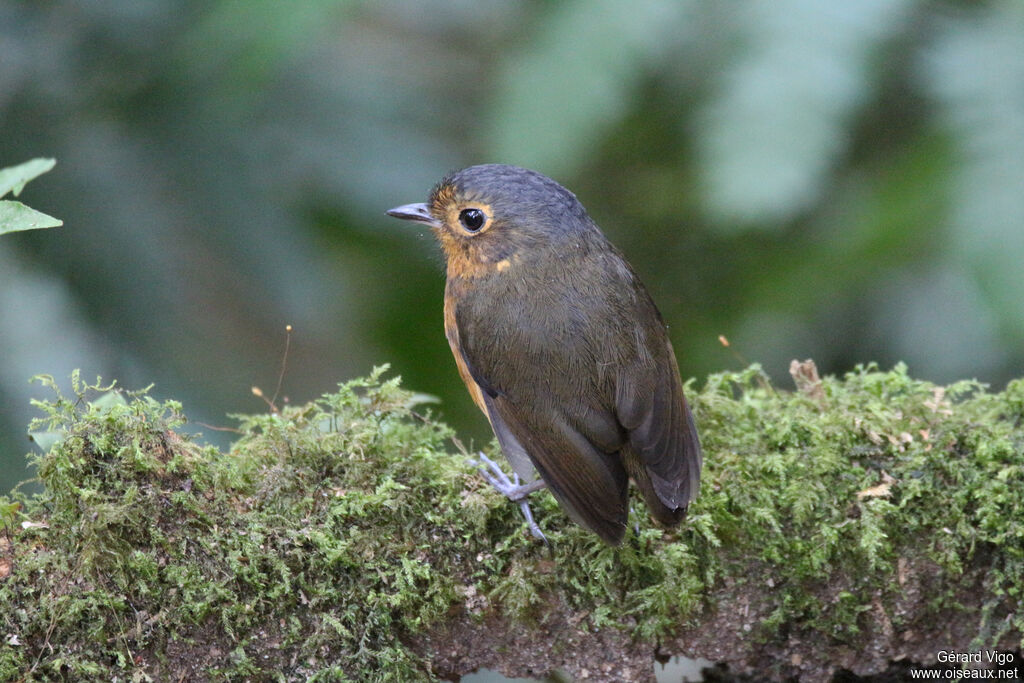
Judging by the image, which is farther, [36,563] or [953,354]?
[953,354]

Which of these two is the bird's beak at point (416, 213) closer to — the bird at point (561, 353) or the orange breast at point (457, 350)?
the bird at point (561, 353)

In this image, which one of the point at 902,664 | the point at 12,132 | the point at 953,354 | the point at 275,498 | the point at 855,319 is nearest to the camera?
the point at 275,498

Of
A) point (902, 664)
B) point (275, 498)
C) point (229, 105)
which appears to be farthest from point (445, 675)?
point (229, 105)

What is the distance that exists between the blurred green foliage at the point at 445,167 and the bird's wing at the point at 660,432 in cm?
71

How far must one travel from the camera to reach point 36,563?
7.23ft

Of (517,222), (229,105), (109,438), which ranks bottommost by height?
(109,438)

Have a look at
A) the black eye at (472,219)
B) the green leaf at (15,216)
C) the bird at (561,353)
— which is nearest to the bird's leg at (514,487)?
the bird at (561,353)

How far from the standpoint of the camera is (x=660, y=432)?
2.62m

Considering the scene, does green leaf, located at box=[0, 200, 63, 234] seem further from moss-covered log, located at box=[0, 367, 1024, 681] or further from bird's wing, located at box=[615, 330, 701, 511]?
bird's wing, located at box=[615, 330, 701, 511]

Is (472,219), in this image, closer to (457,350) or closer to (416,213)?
(416,213)

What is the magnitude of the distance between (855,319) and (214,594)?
121 inches

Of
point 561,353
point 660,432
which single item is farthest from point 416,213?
point 660,432

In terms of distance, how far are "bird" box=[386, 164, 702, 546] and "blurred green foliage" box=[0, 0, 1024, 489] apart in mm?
459

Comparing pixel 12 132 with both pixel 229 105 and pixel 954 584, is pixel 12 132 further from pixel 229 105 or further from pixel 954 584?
pixel 954 584
